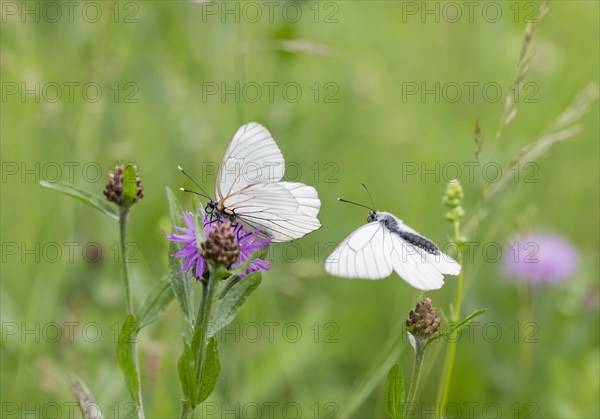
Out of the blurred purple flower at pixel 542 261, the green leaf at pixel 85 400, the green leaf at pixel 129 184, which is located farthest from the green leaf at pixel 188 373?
the blurred purple flower at pixel 542 261

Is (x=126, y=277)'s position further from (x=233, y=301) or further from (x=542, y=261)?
(x=542, y=261)

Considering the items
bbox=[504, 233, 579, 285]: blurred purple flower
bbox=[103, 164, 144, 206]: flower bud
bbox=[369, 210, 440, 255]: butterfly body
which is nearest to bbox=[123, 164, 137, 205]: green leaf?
bbox=[103, 164, 144, 206]: flower bud

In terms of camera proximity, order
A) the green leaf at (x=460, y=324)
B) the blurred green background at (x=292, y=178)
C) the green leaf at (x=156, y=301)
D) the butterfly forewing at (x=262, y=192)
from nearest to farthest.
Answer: the green leaf at (x=460, y=324) → the green leaf at (x=156, y=301) → the butterfly forewing at (x=262, y=192) → the blurred green background at (x=292, y=178)

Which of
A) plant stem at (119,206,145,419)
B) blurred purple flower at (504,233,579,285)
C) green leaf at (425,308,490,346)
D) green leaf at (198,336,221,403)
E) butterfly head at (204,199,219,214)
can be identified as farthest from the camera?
blurred purple flower at (504,233,579,285)

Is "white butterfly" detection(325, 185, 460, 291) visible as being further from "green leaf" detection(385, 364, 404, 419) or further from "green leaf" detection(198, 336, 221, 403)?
"green leaf" detection(198, 336, 221, 403)

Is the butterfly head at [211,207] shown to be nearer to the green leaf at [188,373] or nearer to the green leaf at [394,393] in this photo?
the green leaf at [188,373]
